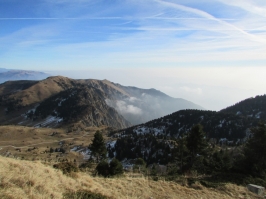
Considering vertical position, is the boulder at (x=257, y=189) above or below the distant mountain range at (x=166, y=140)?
above

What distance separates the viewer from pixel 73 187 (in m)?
13.3

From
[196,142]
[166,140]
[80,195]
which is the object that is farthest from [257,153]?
[166,140]

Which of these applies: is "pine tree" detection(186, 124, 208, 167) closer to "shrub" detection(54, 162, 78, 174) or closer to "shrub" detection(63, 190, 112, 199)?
"shrub" detection(54, 162, 78, 174)

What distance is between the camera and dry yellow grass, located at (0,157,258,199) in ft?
33.5

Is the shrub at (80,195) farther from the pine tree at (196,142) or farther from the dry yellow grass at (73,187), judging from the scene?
the pine tree at (196,142)

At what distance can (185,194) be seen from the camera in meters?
16.7

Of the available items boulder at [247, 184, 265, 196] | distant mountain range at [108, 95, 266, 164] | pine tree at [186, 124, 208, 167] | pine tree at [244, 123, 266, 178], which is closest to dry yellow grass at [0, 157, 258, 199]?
boulder at [247, 184, 265, 196]

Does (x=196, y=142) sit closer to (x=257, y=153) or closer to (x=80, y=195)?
(x=257, y=153)

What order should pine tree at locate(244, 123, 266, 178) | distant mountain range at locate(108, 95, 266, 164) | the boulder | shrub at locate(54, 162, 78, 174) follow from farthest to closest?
distant mountain range at locate(108, 95, 266, 164) → pine tree at locate(244, 123, 266, 178) → the boulder → shrub at locate(54, 162, 78, 174)

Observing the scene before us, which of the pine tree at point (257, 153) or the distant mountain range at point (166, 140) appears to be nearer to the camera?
the pine tree at point (257, 153)

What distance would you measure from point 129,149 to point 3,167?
128103 millimetres

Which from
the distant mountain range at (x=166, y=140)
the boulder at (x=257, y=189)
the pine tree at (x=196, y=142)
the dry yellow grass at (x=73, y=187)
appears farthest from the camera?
the distant mountain range at (x=166, y=140)

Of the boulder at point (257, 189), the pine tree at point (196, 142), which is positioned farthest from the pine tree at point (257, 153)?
the pine tree at point (196, 142)

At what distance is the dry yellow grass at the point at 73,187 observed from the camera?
33.5 ft
